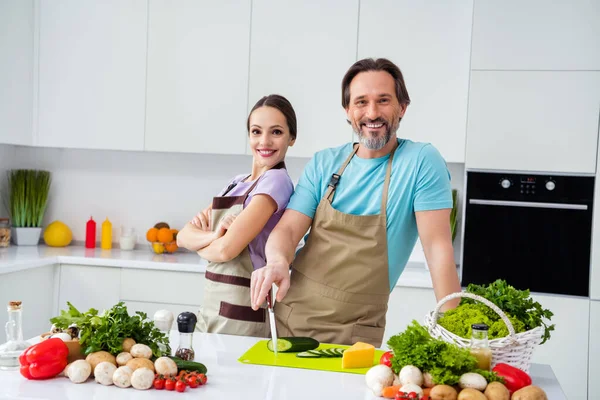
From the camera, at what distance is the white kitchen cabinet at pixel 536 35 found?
10.9 ft

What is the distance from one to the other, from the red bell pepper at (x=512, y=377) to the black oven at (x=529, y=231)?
6.49 feet

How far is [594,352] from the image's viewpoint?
131 inches

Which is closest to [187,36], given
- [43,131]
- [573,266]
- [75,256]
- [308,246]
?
[43,131]

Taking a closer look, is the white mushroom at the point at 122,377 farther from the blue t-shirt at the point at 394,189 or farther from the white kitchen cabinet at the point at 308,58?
the white kitchen cabinet at the point at 308,58

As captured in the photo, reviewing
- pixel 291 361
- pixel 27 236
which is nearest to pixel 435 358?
pixel 291 361

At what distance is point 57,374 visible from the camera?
1549 mm

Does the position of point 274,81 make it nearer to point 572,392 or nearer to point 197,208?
point 197,208

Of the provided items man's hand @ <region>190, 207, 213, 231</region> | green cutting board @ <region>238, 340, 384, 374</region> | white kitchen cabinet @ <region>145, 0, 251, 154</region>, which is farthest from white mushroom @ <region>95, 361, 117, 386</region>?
white kitchen cabinet @ <region>145, 0, 251, 154</region>

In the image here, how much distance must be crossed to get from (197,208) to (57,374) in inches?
109

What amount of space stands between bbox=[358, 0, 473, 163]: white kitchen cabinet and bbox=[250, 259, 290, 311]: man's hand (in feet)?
6.24

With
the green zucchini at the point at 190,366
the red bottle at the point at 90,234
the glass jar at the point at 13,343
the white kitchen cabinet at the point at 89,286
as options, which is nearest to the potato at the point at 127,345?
the green zucchini at the point at 190,366

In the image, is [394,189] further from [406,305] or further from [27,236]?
[27,236]

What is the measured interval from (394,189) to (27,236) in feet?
9.30

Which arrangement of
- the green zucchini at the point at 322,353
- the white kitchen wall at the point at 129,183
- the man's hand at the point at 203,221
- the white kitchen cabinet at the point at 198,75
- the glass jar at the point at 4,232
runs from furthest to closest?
the white kitchen wall at the point at 129,183 < the glass jar at the point at 4,232 < the white kitchen cabinet at the point at 198,75 < the man's hand at the point at 203,221 < the green zucchini at the point at 322,353
